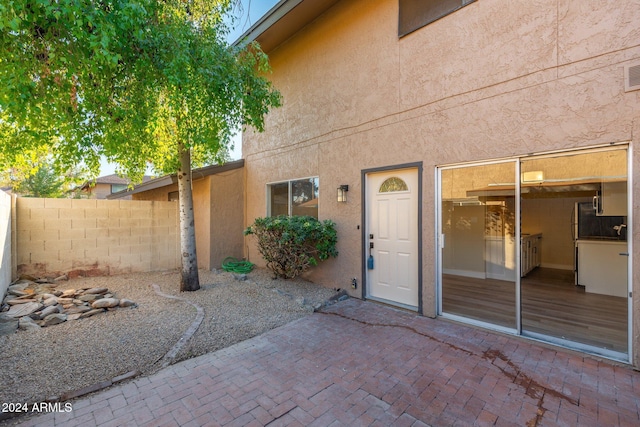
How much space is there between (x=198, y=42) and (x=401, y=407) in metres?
5.57

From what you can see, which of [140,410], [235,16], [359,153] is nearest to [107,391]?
[140,410]

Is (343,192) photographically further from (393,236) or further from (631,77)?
(631,77)

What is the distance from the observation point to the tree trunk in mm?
6254

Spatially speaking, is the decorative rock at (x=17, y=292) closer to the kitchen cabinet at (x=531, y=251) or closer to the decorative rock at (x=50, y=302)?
the decorative rock at (x=50, y=302)

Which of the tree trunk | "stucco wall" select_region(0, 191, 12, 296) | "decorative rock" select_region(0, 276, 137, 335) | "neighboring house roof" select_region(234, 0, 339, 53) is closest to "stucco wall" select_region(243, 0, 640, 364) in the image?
"neighboring house roof" select_region(234, 0, 339, 53)

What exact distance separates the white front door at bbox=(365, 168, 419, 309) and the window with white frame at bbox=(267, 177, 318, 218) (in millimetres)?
1582

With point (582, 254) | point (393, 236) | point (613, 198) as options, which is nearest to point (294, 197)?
point (393, 236)

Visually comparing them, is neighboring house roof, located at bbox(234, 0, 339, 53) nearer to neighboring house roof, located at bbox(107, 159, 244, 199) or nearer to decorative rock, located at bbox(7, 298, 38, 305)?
neighboring house roof, located at bbox(107, 159, 244, 199)

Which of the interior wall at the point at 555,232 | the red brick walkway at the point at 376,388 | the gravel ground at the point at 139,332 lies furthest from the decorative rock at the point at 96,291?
→ the interior wall at the point at 555,232

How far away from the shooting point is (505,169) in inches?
166

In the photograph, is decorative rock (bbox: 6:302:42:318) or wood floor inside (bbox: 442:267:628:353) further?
decorative rock (bbox: 6:302:42:318)

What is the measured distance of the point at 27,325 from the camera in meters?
4.20

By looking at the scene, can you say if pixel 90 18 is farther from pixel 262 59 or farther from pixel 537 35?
pixel 537 35

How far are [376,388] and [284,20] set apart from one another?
7337 mm
